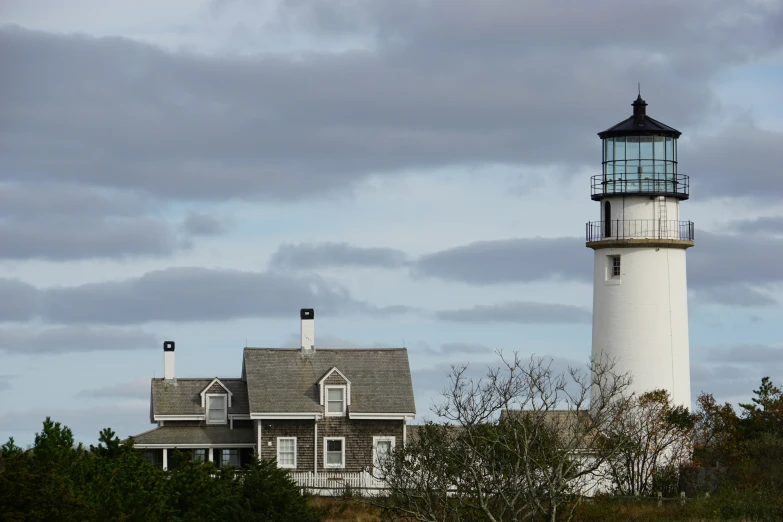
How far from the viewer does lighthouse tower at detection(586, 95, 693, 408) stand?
42438mm

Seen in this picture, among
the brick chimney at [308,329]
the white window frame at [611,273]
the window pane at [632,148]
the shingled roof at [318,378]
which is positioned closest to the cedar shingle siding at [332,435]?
the shingled roof at [318,378]

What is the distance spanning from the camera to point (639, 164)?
145ft

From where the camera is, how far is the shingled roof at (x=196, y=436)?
4231cm

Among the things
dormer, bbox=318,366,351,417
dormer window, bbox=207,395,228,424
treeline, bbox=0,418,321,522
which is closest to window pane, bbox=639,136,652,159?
dormer, bbox=318,366,351,417

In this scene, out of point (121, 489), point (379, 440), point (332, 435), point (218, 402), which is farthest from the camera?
point (218, 402)

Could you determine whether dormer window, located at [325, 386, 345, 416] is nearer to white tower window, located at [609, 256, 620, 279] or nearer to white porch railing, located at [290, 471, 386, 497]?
white porch railing, located at [290, 471, 386, 497]

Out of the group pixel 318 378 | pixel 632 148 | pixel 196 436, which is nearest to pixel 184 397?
pixel 196 436

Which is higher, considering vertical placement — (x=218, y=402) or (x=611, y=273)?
(x=611, y=273)

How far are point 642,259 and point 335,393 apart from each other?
980 centimetres

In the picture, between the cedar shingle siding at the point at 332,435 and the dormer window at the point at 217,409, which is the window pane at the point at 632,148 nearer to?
the cedar shingle siding at the point at 332,435

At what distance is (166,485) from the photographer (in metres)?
30.0

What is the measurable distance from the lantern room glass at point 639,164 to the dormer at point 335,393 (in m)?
9.84

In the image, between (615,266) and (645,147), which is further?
(645,147)

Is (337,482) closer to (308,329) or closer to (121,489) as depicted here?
(308,329)
